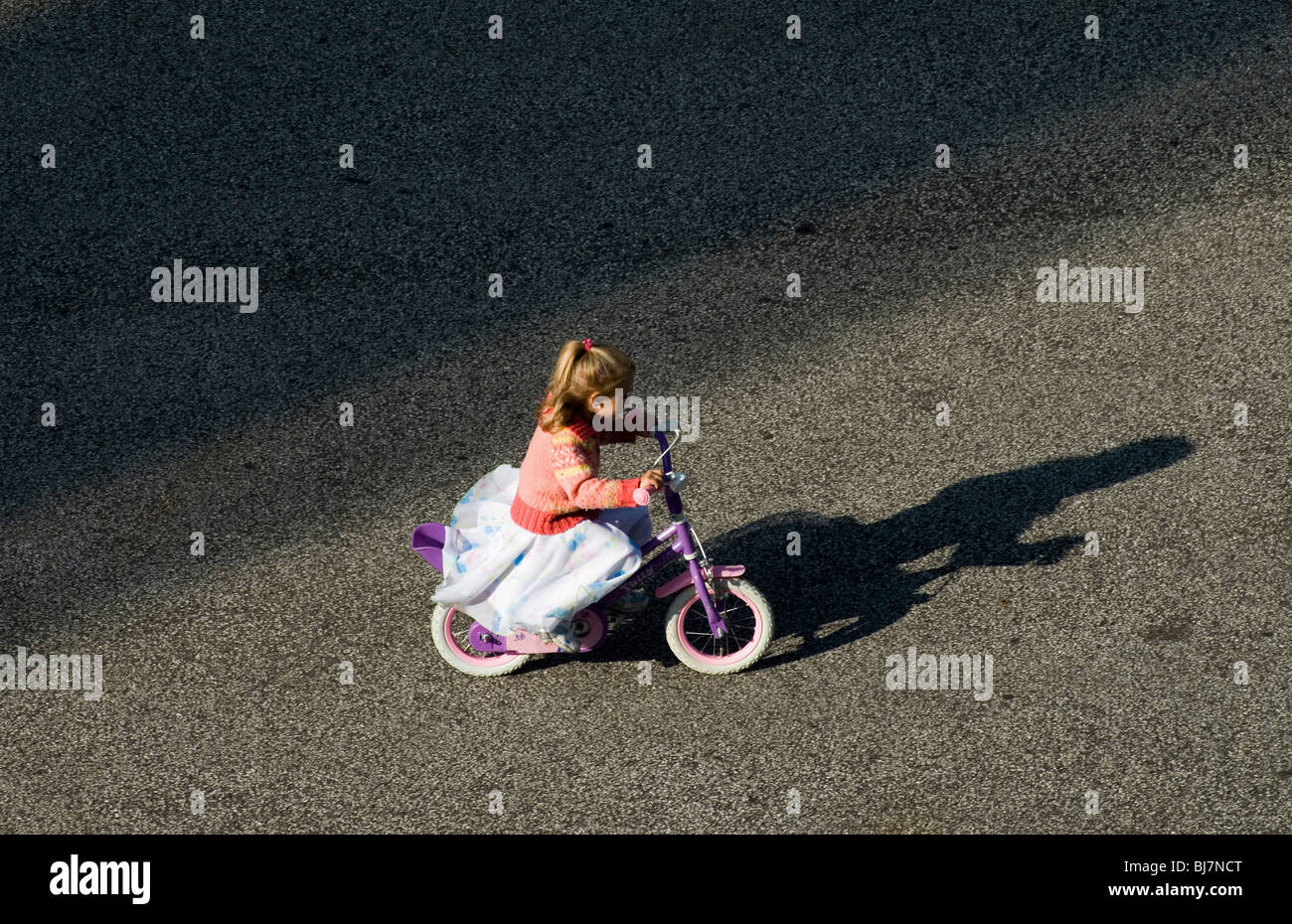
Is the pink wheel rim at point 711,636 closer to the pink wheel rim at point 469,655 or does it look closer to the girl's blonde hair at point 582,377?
the pink wheel rim at point 469,655

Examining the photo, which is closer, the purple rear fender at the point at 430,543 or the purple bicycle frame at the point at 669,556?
the purple bicycle frame at the point at 669,556

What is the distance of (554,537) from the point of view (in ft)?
18.1

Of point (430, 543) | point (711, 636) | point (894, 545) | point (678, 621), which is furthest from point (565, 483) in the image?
point (894, 545)

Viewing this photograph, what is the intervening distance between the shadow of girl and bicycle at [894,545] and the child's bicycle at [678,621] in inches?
7.1

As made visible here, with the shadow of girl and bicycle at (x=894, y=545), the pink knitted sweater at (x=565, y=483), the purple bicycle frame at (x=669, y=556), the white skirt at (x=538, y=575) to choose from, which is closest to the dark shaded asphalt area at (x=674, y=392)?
the shadow of girl and bicycle at (x=894, y=545)

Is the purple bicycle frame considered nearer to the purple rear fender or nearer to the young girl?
the young girl

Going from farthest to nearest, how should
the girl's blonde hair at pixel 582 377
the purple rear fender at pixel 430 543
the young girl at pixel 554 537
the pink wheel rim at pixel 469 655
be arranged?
the pink wheel rim at pixel 469 655 → the purple rear fender at pixel 430 543 → the young girl at pixel 554 537 → the girl's blonde hair at pixel 582 377

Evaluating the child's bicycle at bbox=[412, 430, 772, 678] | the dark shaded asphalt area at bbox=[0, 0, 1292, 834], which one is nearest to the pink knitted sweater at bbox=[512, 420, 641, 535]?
the child's bicycle at bbox=[412, 430, 772, 678]

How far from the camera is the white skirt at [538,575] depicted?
5.49m

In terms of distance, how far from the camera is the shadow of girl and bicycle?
605 centimetres

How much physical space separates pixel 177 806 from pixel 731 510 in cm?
271

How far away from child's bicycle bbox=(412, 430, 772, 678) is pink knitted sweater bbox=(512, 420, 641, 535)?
30 centimetres

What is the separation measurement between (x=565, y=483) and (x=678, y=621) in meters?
0.84

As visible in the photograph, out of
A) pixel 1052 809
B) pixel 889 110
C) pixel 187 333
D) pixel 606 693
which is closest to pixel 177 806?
pixel 606 693
